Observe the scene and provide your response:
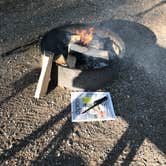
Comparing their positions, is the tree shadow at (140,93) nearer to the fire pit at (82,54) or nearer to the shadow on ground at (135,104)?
the shadow on ground at (135,104)

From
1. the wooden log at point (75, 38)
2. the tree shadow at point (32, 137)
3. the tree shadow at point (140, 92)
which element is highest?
the wooden log at point (75, 38)

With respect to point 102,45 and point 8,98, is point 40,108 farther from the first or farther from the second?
point 102,45

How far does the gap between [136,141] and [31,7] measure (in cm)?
316

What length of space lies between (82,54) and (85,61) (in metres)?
0.10

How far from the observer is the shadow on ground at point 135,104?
2.70 meters

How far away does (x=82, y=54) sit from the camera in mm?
3428

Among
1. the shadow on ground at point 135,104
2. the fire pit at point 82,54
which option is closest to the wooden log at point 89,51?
the fire pit at point 82,54

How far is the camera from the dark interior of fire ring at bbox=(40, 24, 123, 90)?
3.16 metres

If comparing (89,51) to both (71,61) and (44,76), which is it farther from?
(44,76)

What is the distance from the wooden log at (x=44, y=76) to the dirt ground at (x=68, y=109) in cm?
9

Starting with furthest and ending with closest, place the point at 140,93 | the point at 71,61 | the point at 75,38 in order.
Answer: the point at 75,38, the point at 140,93, the point at 71,61

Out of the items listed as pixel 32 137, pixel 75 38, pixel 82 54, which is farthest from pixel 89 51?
pixel 32 137

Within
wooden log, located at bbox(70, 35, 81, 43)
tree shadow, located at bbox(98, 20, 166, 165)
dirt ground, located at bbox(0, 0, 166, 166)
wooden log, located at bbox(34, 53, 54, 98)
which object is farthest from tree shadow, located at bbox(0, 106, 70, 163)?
wooden log, located at bbox(70, 35, 81, 43)

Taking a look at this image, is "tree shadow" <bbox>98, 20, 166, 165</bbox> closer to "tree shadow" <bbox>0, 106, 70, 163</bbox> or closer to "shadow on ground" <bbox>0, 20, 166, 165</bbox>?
"shadow on ground" <bbox>0, 20, 166, 165</bbox>
